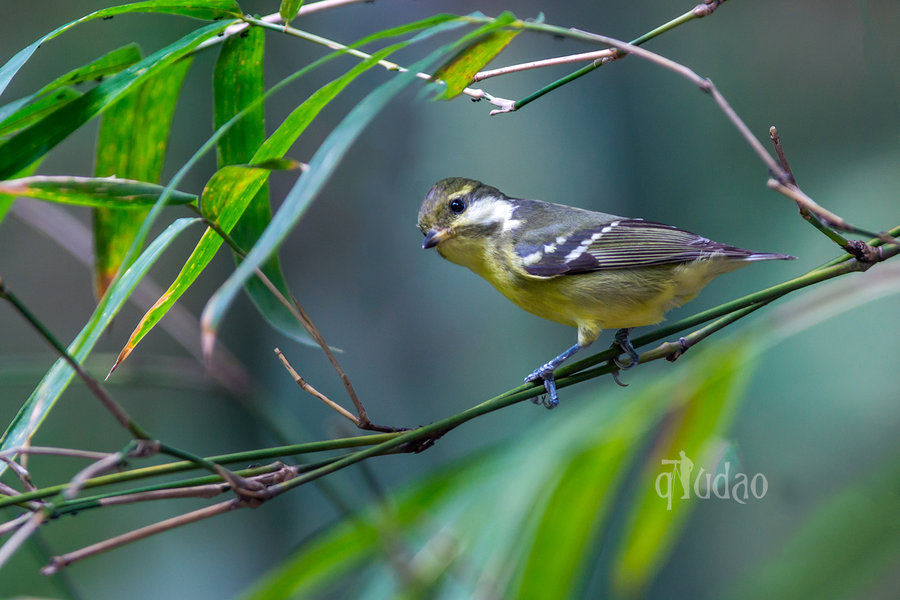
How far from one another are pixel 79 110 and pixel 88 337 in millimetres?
521

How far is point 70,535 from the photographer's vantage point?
4.36m

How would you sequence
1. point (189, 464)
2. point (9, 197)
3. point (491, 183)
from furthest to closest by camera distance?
1. point (491, 183)
2. point (9, 197)
3. point (189, 464)

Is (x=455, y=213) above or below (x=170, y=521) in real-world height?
above

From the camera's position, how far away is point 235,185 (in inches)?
55.1

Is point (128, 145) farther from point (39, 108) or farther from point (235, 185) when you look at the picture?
point (235, 185)

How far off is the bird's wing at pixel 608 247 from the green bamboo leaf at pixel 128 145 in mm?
1193

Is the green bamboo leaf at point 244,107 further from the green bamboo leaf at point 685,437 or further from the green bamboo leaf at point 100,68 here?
the green bamboo leaf at point 685,437

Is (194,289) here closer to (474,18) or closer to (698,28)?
(698,28)

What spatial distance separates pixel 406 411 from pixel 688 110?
7.79 ft

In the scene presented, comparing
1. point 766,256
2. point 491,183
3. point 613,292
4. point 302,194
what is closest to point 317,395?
Result: point 302,194

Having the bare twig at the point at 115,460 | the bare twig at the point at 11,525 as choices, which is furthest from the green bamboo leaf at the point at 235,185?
the bare twig at the point at 115,460

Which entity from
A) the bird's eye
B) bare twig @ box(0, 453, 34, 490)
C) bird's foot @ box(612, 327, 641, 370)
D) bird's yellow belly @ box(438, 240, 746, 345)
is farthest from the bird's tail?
bare twig @ box(0, 453, 34, 490)

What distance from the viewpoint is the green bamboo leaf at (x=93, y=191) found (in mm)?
1104

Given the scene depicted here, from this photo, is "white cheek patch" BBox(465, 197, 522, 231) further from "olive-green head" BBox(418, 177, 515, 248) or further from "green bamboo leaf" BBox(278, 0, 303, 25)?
"green bamboo leaf" BBox(278, 0, 303, 25)
